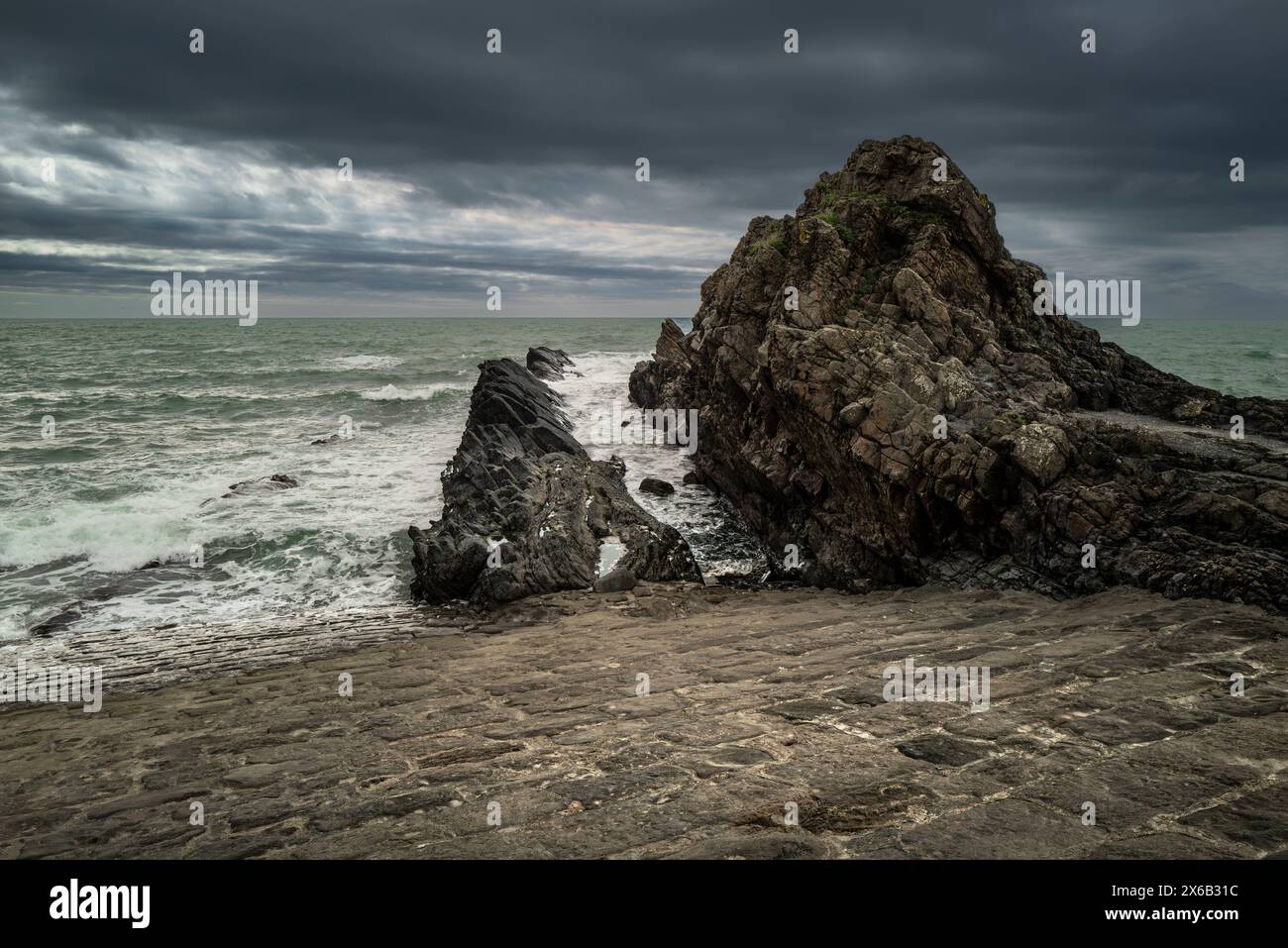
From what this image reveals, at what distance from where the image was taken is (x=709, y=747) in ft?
21.3

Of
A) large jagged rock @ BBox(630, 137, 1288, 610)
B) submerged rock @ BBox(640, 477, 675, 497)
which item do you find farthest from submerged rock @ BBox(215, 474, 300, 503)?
large jagged rock @ BBox(630, 137, 1288, 610)

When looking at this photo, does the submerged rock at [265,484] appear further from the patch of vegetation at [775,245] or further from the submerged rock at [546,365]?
the submerged rock at [546,365]

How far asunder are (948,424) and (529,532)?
829 cm

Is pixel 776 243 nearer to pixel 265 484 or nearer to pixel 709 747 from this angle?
pixel 709 747

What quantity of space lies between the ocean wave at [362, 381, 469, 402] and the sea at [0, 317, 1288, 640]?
0.40 meters

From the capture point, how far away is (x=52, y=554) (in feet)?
53.3

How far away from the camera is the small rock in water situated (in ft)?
44.1

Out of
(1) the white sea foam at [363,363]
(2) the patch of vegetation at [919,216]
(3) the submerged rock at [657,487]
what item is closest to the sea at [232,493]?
(3) the submerged rock at [657,487]

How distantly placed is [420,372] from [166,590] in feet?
150

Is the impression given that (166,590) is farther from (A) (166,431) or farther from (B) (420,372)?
(B) (420,372)

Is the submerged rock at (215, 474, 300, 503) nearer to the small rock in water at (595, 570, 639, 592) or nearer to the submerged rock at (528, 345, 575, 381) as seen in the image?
the small rock in water at (595, 570, 639, 592)

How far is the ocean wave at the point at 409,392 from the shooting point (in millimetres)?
42222
